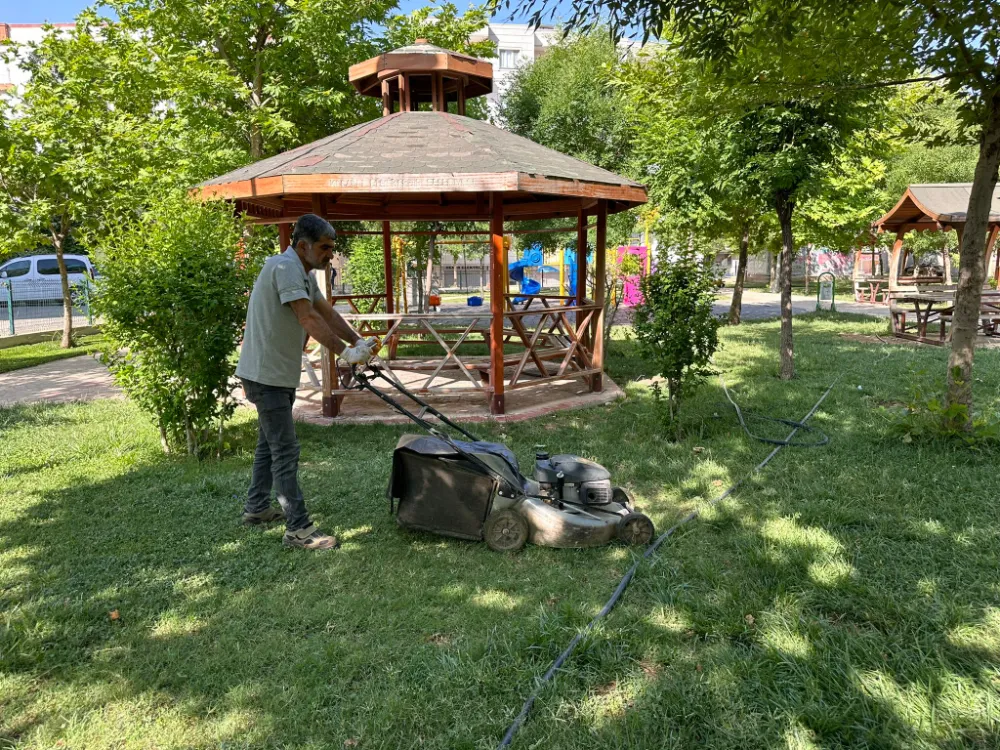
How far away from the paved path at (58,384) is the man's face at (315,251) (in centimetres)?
565

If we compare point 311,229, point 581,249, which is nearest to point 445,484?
Answer: point 311,229

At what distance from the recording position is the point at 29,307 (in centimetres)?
1672

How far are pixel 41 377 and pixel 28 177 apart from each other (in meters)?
3.70

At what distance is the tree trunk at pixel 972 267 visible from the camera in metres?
5.41

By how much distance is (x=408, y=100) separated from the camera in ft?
30.1

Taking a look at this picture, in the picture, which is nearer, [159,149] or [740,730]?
[740,730]

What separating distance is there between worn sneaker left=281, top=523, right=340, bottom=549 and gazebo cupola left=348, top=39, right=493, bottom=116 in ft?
22.2

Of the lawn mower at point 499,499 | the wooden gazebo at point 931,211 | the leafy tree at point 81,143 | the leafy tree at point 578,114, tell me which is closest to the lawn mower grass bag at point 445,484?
the lawn mower at point 499,499

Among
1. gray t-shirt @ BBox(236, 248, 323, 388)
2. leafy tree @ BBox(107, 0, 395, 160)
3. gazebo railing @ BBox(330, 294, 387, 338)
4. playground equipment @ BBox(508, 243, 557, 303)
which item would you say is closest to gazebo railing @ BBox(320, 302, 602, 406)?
gazebo railing @ BBox(330, 294, 387, 338)

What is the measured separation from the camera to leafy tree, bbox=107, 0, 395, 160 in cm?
1184

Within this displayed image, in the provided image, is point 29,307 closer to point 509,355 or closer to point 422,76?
point 422,76

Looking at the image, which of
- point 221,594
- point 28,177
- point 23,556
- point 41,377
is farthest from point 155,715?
point 28,177

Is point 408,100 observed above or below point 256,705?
above

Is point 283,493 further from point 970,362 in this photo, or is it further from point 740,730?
point 970,362
